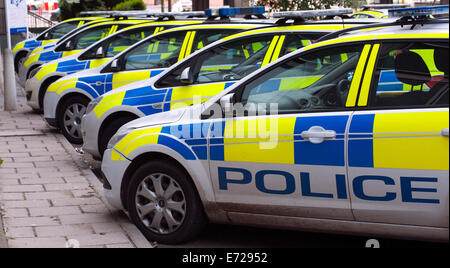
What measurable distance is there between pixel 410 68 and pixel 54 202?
3.36m

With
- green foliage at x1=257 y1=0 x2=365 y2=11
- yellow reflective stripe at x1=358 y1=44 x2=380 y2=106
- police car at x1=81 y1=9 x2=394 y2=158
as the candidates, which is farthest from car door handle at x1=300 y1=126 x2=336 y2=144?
green foliage at x1=257 y1=0 x2=365 y2=11

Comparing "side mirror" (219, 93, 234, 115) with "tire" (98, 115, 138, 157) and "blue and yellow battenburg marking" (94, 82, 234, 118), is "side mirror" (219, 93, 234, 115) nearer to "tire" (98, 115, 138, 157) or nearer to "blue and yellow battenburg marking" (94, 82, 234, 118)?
"blue and yellow battenburg marking" (94, 82, 234, 118)

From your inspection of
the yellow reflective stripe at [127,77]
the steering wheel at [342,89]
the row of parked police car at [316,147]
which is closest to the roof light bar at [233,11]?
the yellow reflective stripe at [127,77]

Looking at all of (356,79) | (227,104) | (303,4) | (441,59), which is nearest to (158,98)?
(227,104)

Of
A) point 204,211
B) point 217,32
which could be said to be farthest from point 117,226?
point 217,32

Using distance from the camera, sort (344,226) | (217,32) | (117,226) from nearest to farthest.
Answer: (344,226) → (117,226) → (217,32)

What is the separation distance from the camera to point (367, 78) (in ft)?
15.3

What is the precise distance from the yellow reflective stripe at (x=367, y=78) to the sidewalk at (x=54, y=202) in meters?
1.79

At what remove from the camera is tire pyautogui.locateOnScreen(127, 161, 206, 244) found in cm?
527

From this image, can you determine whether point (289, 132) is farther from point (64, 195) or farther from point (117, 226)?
point (64, 195)

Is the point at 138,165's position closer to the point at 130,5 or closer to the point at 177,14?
the point at 177,14

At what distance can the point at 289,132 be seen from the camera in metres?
4.77
